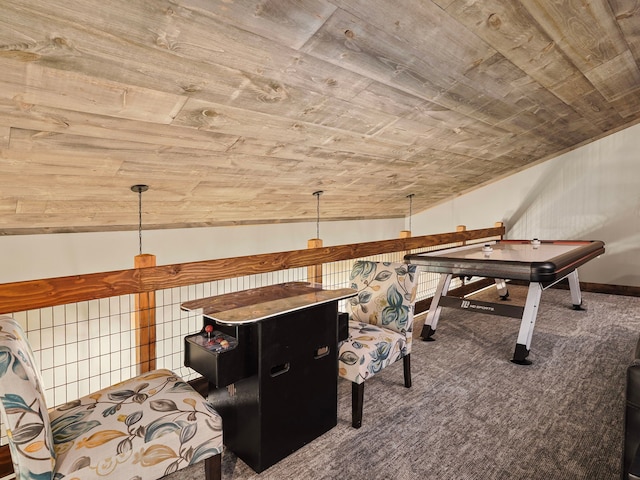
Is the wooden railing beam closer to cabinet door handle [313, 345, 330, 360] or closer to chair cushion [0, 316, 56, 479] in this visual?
chair cushion [0, 316, 56, 479]

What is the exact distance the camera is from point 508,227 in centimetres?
596

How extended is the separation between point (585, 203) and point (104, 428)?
612 centimetres

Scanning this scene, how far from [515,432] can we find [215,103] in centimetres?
233

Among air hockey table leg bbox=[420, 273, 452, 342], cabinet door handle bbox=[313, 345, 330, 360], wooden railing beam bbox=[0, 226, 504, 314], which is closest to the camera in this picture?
wooden railing beam bbox=[0, 226, 504, 314]

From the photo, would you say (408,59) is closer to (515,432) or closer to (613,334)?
(515,432)

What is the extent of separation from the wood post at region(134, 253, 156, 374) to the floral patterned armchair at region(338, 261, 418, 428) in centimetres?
105

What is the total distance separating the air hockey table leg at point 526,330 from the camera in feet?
9.51

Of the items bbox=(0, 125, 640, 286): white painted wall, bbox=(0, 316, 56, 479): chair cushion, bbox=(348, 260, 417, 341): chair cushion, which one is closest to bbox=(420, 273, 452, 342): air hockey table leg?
Answer: bbox=(348, 260, 417, 341): chair cushion

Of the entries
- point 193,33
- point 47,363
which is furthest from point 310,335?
point 47,363

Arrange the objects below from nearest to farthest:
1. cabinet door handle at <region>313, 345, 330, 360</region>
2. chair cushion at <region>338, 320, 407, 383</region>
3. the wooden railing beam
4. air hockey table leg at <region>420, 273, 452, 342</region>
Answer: the wooden railing beam, cabinet door handle at <region>313, 345, 330, 360</region>, chair cushion at <region>338, 320, 407, 383</region>, air hockey table leg at <region>420, 273, 452, 342</region>

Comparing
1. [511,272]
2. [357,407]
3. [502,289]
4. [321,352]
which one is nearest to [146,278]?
[321,352]

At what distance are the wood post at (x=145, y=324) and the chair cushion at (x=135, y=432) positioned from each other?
549 mm

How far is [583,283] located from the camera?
5383 mm

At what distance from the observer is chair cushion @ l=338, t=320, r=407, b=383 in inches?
80.2
